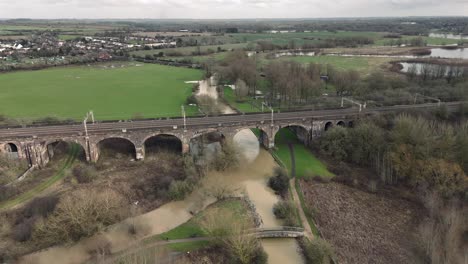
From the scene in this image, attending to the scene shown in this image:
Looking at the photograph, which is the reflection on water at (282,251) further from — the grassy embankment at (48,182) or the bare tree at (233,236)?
the grassy embankment at (48,182)

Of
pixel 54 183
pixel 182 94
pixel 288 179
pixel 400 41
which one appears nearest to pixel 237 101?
pixel 182 94

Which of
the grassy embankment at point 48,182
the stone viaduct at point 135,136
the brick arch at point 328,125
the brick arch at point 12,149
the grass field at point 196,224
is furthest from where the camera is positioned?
the brick arch at point 328,125

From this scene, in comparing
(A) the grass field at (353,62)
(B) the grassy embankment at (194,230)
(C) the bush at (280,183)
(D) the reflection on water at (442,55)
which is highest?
(D) the reflection on water at (442,55)

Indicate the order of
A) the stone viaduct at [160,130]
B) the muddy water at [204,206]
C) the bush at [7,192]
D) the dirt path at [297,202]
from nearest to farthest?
the muddy water at [204,206]
the dirt path at [297,202]
the bush at [7,192]
the stone viaduct at [160,130]

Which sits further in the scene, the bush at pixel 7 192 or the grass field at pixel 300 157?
the grass field at pixel 300 157

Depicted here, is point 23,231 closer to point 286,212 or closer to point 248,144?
point 286,212

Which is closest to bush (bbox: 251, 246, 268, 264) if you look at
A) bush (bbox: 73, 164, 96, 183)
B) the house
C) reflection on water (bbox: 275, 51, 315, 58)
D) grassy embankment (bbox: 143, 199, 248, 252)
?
grassy embankment (bbox: 143, 199, 248, 252)

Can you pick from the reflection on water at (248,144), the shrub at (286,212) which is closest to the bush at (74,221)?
the shrub at (286,212)
